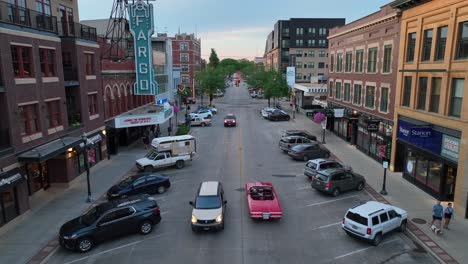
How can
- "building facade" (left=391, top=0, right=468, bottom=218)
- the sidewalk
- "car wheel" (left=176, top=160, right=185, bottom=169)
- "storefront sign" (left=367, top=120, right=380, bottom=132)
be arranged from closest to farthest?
the sidewalk, "building facade" (left=391, top=0, right=468, bottom=218), "car wheel" (left=176, top=160, right=185, bottom=169), "storefront sign" (left=367, top=120, right=380, bottom=132)

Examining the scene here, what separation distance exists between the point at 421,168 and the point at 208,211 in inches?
603

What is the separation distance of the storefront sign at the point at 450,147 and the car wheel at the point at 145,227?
17.1 metres

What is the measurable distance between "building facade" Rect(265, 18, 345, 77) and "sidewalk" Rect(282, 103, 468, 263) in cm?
6098

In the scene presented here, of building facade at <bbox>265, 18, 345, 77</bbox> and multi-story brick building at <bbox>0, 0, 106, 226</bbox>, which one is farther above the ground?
building facade at <bbox>265, 18, 345, 77</bbox>

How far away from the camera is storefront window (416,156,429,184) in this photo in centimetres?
2291

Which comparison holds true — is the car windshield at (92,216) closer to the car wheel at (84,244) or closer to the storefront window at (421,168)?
the car wheel at (84,244)

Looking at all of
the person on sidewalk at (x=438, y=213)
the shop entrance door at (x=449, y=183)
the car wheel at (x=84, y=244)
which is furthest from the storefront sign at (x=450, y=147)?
the car wheel at (x=84, y=244)

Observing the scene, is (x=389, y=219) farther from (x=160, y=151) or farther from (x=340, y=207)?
(x=160, y=151)

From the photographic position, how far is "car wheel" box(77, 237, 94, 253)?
50.2 feet

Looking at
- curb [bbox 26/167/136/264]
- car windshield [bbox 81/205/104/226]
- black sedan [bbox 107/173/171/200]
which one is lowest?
curb [bbox 26/167/136/264]

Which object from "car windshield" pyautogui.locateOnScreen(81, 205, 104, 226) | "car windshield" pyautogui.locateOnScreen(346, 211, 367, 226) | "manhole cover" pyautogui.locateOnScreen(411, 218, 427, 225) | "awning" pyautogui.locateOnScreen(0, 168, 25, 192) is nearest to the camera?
"car windshield" pyautogui.locateOnScreen(346, 211, 367, 226)

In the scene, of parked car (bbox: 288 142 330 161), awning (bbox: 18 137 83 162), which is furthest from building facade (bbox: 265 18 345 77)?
awning (bbox: 18 137 83 162)

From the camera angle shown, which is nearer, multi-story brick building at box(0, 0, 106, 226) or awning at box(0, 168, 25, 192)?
awning at box(0, 168, 25, 192)

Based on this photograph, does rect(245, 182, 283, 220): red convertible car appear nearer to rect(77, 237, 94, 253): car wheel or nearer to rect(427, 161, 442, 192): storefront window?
rect(77, 237, 94, 253): car wheel
